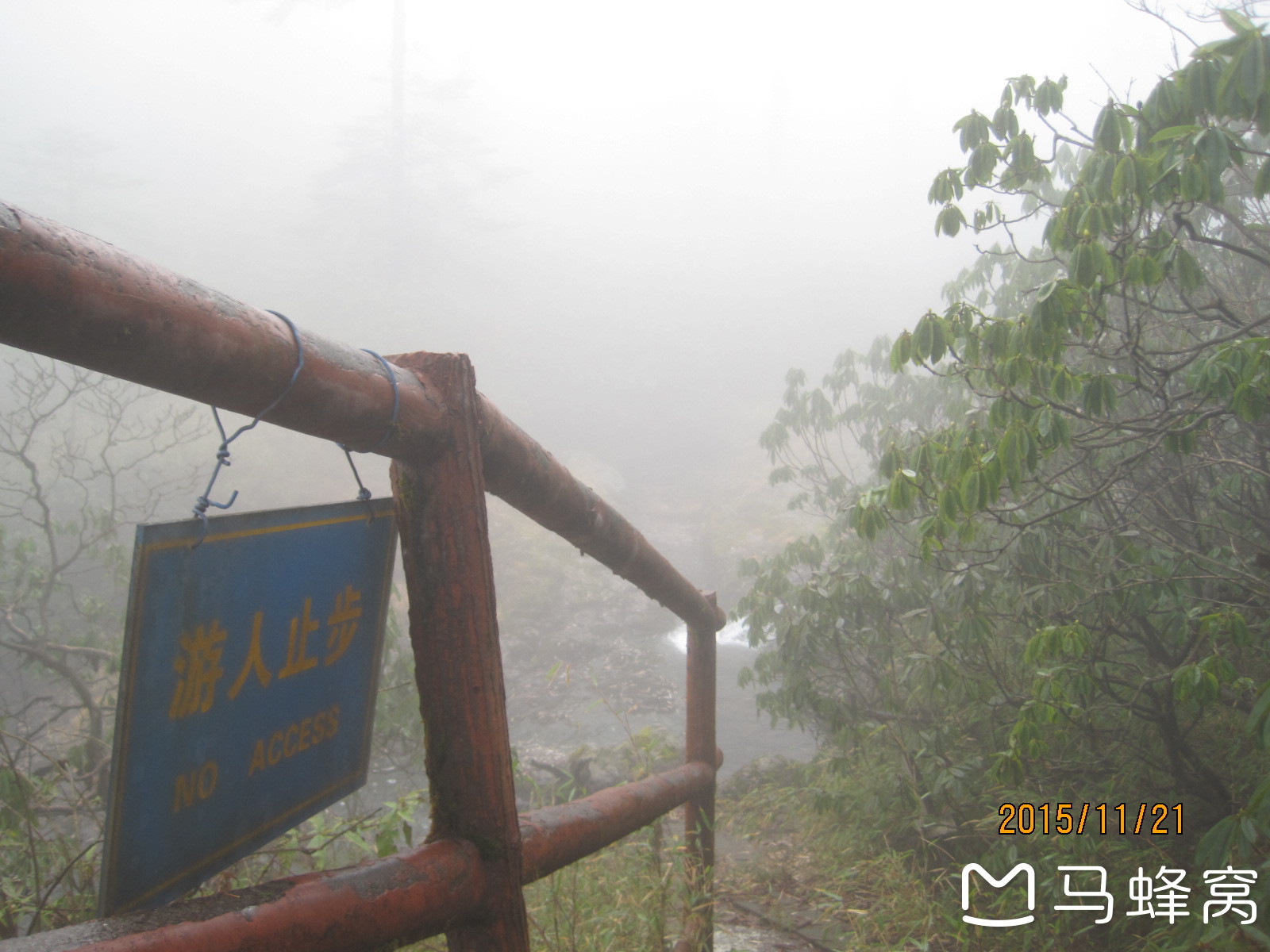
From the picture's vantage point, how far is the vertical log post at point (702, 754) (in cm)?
209

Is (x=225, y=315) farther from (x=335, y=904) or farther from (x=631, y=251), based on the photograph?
(x=631, y=251)

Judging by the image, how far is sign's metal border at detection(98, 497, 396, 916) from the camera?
604 millimetres

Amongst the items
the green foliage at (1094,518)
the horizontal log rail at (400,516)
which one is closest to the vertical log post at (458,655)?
the horizontal log rail at (400,516)

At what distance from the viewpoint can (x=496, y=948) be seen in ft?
2.78

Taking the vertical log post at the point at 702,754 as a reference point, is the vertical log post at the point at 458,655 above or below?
above

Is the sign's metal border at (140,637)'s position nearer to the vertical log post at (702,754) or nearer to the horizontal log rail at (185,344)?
the horizontal log rail at (185,344)

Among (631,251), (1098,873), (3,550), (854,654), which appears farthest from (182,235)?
(1098,873)

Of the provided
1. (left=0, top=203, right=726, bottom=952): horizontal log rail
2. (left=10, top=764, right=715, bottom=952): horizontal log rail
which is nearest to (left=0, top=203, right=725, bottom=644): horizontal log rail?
(left=0, top=203, right=726, bottom=952): horizontal log rail

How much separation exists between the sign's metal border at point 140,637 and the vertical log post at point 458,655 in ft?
0.22

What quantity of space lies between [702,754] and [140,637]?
6.08ft
